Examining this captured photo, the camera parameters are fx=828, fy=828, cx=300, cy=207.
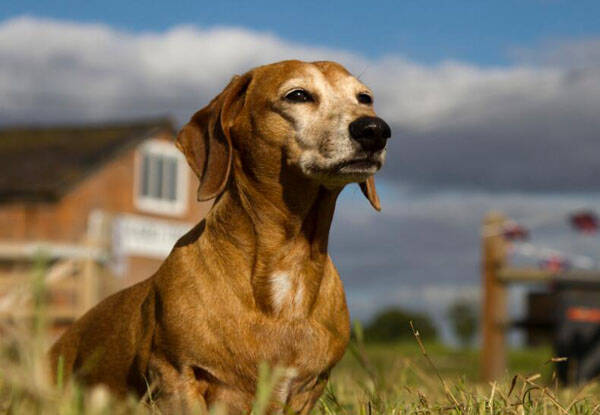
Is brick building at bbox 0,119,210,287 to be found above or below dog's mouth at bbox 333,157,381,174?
below

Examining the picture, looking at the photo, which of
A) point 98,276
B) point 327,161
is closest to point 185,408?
point 327,161

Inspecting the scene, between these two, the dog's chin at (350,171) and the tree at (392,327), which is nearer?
the dog's chin at (350,171)

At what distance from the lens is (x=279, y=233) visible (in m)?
3.70

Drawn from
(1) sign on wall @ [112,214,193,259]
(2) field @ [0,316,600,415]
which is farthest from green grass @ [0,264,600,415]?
(1) sign on wall @ [112,214,193,259]

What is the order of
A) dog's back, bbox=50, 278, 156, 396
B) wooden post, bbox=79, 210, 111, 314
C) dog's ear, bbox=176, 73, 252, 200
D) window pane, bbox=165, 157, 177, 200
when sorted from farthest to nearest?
window pane, bbox=165, 157, 177, 200 → wooden post, bbox=79, 210, 111, 314 → dog's ear, bbox=176, 73, 252, 200 → dog's back, bbox=50, 278, 156, 396

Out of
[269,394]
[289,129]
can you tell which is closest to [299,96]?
[289,129]

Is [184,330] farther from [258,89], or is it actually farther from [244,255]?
[258,89]

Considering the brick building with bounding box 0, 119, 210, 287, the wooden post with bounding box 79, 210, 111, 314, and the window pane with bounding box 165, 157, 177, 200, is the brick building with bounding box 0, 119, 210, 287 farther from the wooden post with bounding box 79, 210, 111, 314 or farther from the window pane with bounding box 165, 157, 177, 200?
the wooden post with bounding box 79, 210, 111, 314

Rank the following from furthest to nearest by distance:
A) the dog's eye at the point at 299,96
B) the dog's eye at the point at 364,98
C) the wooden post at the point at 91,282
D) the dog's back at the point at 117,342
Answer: the wooden post at the point at 91,282 < the dog's eye at the point at 364,98 < the dog's eye at the point at 299,96 < the dog's back at the point at 117,342

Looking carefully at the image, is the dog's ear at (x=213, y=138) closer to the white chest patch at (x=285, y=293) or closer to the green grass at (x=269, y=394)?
the white chest patch at (x=285, y=293)

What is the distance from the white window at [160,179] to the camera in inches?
1287

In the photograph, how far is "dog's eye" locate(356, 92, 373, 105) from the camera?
4145mm

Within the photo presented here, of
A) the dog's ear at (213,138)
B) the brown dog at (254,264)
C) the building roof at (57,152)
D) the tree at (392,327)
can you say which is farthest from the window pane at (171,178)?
the dog's ear at (213,138)

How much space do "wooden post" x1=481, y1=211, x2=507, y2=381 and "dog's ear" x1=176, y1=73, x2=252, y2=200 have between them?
934 centimetres
